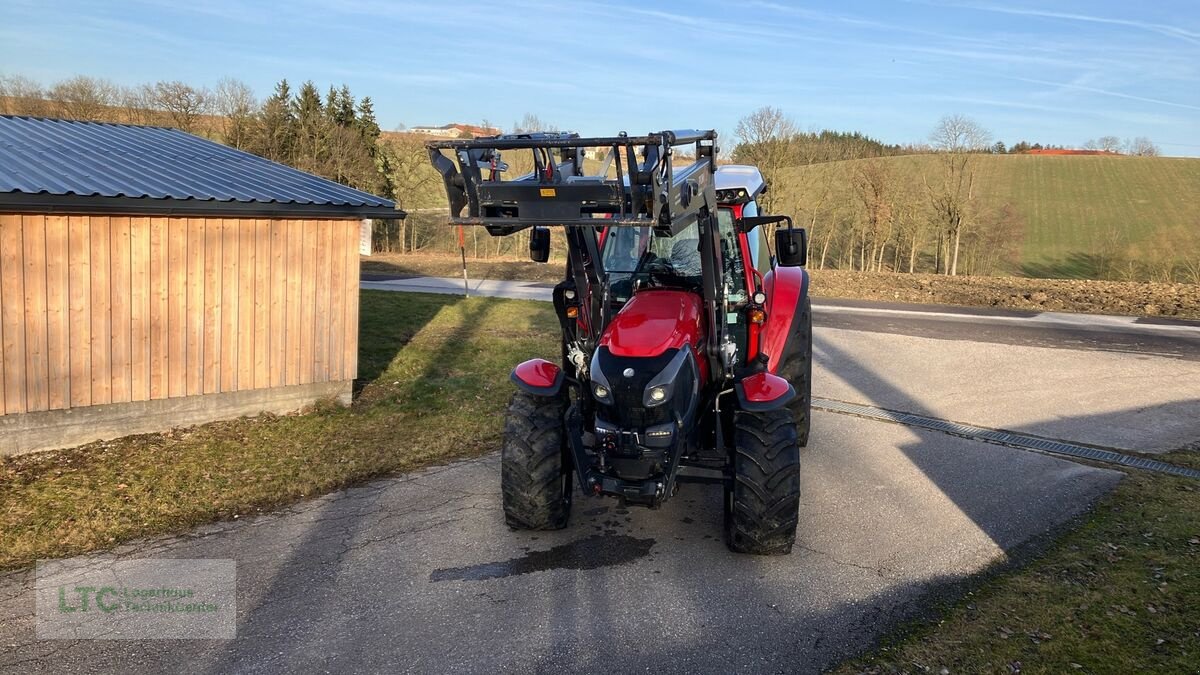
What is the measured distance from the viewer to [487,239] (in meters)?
33.4

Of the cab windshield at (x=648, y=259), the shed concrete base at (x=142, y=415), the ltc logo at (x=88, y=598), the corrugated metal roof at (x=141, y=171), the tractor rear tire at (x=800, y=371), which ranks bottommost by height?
the ltc logo at (x=88, y=598)

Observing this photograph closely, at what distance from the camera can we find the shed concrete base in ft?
23.9

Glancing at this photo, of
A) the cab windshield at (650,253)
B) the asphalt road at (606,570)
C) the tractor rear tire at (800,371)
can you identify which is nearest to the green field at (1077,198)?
the tractor rear tire at (800,371)

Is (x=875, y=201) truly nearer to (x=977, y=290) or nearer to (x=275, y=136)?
(x=977, y=290)

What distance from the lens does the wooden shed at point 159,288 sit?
7.23m

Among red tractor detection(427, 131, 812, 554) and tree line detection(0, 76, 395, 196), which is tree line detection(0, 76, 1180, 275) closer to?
tree line detection(0, 76, 395, 196)

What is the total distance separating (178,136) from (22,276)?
205 inches

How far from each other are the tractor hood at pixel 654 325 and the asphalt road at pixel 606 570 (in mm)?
1311

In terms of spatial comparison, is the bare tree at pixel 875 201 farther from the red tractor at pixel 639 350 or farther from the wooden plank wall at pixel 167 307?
the red tractor at pixel 639 350

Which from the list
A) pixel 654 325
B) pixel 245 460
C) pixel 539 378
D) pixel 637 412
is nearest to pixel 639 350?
pixel 654 325

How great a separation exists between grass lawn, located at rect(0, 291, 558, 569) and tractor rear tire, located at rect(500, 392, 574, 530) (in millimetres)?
2085

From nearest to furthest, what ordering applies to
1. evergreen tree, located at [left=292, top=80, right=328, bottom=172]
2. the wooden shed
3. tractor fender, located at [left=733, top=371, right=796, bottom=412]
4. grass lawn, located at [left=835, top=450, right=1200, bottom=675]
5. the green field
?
1. grass lawn, located at [left=835, top=450, right=1200, bottom=675]
2. tractor fender, located at [left=733, top=371, right=796, bottom=412]
3. the wooden shed
4. evergreen tree, located at [left=292, top=80, right=328, bottom=172]
5. the green field

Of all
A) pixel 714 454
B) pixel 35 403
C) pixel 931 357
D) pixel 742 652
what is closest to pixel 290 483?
pixel 35 403

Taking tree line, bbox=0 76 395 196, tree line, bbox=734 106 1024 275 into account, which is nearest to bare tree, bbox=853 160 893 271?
tree line, bbox=734 106 1024 275
